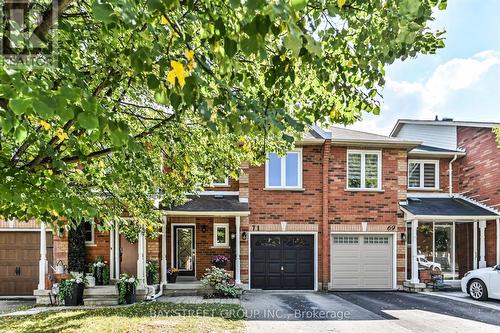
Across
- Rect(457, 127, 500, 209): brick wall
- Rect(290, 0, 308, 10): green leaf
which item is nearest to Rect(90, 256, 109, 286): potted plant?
Rect(290, 0, 308, 10): green leaf

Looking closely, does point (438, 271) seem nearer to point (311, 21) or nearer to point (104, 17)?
point (311, 21)

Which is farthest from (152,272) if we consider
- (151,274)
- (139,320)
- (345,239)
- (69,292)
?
(345,239)

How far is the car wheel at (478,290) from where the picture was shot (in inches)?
521

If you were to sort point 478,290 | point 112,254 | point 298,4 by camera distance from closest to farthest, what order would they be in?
point 298,4 < point 478,290 < point 112,254

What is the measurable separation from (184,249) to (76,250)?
13.3ft

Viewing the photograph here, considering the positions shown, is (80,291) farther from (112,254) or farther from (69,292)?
(112,254)

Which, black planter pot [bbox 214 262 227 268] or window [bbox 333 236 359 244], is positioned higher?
window [bbox 333 236 359 244]

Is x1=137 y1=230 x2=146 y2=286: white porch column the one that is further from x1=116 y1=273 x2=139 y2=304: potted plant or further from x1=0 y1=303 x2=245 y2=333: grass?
x1=0 y1=303 x2=245 y2=333: grass

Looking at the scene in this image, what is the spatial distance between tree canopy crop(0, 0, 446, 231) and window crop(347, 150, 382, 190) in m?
9.37

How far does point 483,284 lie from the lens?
1324cm

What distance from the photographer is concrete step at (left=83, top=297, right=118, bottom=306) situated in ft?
42.0

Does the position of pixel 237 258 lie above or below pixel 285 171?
below

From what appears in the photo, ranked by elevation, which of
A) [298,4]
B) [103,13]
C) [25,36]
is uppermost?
[25,36]

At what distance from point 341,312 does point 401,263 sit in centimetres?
615
